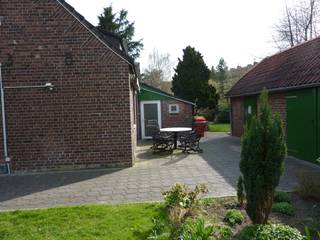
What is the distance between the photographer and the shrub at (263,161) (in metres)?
4.81

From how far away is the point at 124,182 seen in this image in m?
8.74

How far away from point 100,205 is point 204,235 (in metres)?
2.91

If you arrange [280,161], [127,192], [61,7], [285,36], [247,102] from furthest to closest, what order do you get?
1. [285,36]
2. [247,102]
3. [61,7]
4. [127,192]
5. [280,161]

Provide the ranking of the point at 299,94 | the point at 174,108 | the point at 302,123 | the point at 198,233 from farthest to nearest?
the point at 174,108 < the point at 299,94 < the point at 302,123 < the point at 198,233

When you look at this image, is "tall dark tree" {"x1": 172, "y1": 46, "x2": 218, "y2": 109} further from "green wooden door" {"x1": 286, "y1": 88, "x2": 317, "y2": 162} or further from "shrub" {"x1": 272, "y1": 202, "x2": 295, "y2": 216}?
"shrub" {"x1": 272, "y1": 202, "x2": 295, "y2": 216}

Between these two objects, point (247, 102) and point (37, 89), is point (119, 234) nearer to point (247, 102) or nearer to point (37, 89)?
point (37, 89)

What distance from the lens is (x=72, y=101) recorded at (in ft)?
34.6

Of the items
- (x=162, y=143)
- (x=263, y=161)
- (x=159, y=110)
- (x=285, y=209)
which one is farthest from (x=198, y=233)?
(x=159, y=110)

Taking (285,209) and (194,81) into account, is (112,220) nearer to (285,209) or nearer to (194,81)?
(285,209)

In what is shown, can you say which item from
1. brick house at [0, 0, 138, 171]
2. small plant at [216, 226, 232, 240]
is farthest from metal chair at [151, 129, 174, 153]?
small plant at [216, 226, 232, 240]

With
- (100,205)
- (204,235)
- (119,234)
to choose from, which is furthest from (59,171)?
(204,235)

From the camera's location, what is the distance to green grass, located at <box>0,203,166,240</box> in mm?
5188

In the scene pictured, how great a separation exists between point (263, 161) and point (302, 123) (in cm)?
713

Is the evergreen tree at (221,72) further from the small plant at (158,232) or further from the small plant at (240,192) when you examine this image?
the small plant at (158,232)
